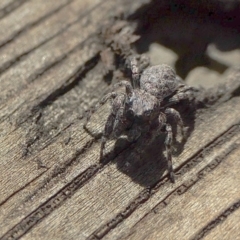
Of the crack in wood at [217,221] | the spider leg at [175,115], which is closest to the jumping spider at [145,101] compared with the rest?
the spider leg at [175,115]

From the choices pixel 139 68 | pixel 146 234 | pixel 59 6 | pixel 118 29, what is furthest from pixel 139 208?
pixel 59 6

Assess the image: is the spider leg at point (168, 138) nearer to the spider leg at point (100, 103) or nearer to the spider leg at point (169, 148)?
the spider leg at point (169, 148)

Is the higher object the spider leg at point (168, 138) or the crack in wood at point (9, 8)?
the crack in wood at point (9, 8)

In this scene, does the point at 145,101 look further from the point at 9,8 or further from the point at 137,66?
the point at 9,8

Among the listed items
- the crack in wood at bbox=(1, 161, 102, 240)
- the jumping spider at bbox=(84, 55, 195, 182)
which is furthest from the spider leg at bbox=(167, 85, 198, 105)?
the crack in wood at bbox=(1, 161, 102, 240)

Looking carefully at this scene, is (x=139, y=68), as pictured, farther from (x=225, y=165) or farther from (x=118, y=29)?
(x=225, y=165)

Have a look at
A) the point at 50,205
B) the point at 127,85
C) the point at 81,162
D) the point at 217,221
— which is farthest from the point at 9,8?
the point at 217,221

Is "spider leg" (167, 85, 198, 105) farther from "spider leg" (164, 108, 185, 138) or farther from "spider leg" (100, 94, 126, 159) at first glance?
"spider leg" (100, 94, 126, 159)
